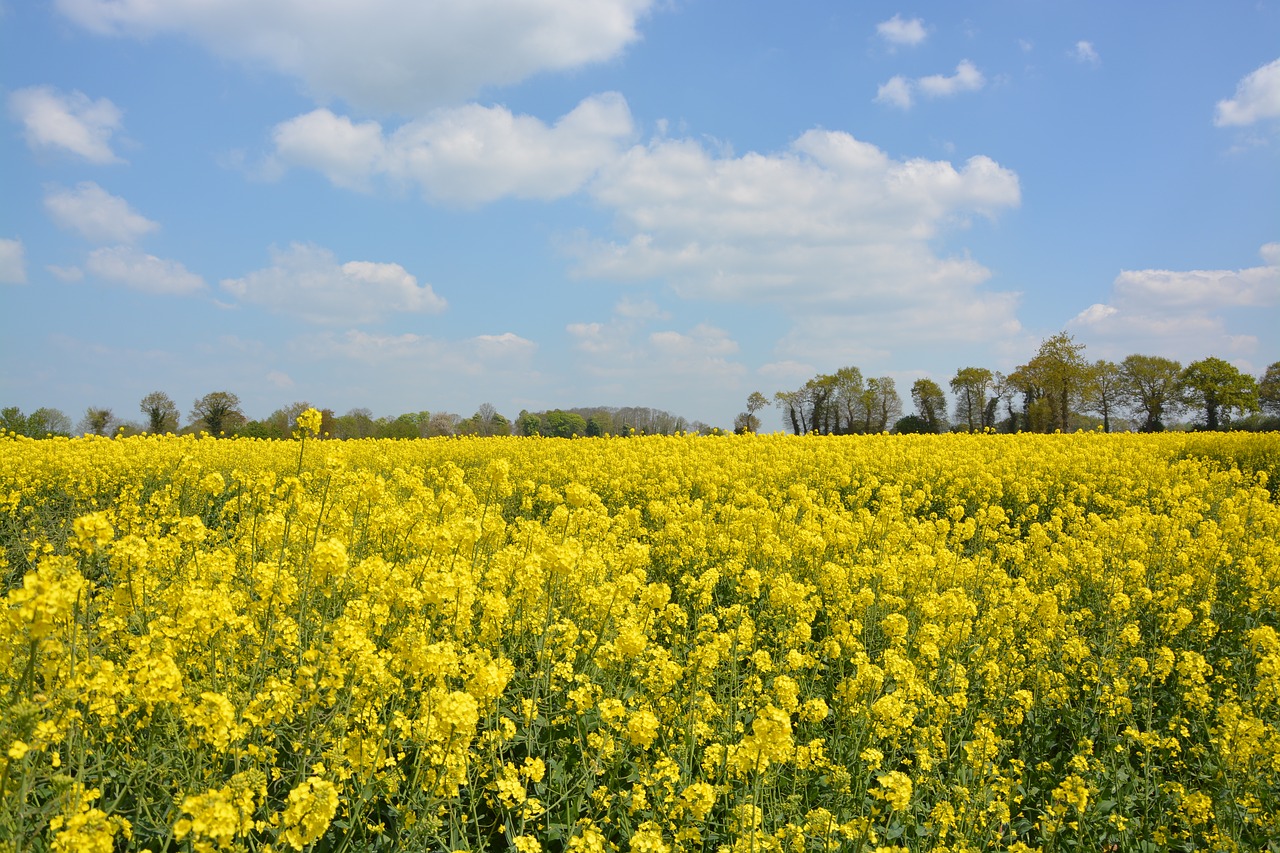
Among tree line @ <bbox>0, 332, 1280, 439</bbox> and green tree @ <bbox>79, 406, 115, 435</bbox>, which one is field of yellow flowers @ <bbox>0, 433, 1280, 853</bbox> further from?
green tree @ <bbox>79, 406, 115, 435</bbox>

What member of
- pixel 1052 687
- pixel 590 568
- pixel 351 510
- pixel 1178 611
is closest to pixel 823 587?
pixel 1052 687

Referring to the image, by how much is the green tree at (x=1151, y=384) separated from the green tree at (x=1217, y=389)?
2305mm

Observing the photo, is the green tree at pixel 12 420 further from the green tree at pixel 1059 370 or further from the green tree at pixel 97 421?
the green tree at pixel 1059 370

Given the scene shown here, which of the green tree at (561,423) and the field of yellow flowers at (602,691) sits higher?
the green tree at (561,423)

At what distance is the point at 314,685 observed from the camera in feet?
11.0

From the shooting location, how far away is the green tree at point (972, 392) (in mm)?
55438

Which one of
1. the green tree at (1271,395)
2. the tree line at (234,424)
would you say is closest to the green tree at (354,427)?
the tree line at (234,424)

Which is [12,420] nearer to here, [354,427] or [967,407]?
[354,427]

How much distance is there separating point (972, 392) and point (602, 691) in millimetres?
58992

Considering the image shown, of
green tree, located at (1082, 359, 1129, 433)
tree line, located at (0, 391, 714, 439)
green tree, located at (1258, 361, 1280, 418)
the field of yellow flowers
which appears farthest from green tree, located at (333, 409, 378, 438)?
green tree, located at (1258, 361, 1280, 418)

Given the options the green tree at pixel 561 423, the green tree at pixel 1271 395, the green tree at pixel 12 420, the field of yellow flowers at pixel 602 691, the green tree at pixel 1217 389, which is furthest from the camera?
the green tree at pixel 561 423

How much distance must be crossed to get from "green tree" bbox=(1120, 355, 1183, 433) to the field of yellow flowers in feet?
170

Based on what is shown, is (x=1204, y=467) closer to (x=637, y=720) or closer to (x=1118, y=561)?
(x=1118, y=561)

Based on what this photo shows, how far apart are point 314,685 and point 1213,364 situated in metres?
58.9
